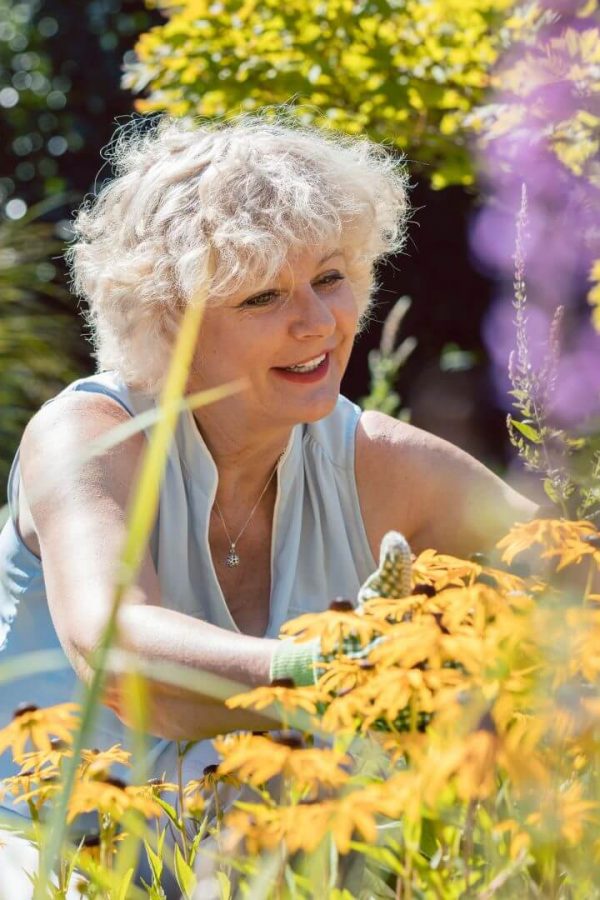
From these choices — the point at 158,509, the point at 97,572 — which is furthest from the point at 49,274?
the point at 97,572

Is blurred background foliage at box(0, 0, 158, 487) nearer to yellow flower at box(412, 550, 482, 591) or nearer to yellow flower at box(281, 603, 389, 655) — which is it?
yellow flower at box(412, 550, 482, 591)

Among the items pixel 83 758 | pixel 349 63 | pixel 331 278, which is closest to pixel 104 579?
pixel 83 758

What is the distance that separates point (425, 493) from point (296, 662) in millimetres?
1126

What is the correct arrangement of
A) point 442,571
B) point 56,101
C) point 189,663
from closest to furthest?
point 442,571
point 189,663
point 56,101

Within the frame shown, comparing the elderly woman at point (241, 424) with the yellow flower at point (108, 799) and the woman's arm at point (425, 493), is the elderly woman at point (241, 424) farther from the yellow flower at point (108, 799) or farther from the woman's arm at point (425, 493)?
the yellow flower at point (108, 799)

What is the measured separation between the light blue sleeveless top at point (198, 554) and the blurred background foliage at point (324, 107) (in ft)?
2.71

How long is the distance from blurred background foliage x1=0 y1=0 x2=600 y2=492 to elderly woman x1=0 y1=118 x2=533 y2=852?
0.73 metres

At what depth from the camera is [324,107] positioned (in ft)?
13.5

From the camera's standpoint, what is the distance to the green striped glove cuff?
1368 mm

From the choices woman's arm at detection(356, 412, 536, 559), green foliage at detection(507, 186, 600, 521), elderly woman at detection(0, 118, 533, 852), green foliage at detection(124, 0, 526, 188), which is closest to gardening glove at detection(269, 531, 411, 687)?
green foliage at detection(507, 186, 600, 521)

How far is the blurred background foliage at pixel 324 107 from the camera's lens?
373cm

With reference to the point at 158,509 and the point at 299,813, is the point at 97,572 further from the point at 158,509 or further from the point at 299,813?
the point at 299,813

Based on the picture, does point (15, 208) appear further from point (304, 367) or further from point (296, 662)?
point (296, 662)

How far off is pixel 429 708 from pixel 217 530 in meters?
1.38
